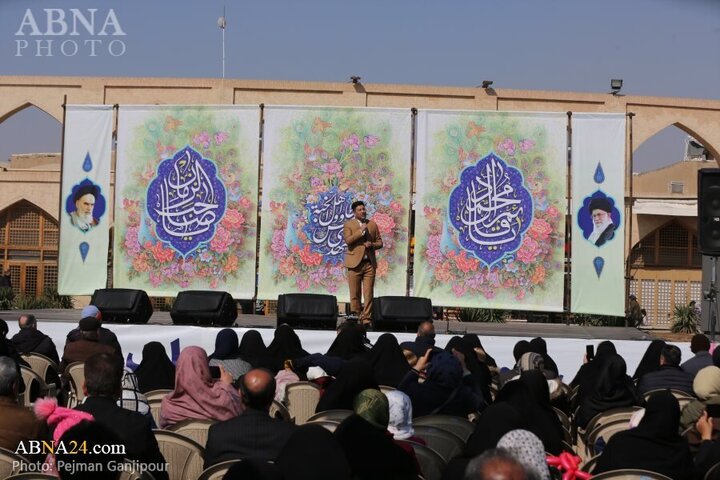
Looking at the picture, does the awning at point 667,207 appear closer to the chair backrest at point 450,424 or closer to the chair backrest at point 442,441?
the chair backrest at point 450,424

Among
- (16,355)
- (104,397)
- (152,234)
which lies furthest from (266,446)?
(152,234)

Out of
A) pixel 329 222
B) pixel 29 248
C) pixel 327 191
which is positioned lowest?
pixel 29 248

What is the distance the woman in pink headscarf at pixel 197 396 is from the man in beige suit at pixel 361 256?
6.65m

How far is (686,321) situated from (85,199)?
1232 cm

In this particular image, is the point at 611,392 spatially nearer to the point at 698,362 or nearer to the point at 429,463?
the point at 698,362

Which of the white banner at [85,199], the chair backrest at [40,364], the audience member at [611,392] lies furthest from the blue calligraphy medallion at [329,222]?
the audience member at [611,392]

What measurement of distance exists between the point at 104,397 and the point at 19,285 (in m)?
22.3

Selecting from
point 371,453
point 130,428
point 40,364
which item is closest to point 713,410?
point 371,453

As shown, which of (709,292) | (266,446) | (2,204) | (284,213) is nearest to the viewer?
(266,446)

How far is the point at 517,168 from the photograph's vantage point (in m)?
12.7

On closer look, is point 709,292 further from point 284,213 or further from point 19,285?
point 19,285

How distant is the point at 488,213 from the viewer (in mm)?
12727

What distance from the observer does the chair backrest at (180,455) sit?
384 centimetres

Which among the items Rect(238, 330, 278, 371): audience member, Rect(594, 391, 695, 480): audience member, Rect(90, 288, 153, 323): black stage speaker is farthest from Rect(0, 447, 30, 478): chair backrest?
Rect(90, 288, 153, 323): black stage speaker
